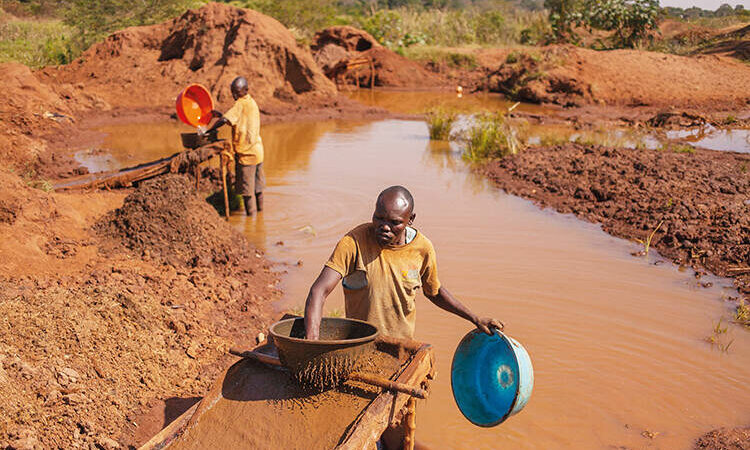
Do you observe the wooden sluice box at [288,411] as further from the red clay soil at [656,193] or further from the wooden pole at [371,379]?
the red clay soil at [656,193]

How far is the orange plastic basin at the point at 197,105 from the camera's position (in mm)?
8016

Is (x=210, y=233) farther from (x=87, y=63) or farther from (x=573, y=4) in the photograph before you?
(x=573, y=4)

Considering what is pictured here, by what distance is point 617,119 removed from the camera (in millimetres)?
16875

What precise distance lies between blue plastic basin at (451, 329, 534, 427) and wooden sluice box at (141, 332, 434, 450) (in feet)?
0.89

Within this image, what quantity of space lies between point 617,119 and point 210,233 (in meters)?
14.3

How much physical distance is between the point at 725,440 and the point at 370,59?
21.4m

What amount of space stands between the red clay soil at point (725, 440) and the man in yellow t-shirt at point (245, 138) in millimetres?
5184

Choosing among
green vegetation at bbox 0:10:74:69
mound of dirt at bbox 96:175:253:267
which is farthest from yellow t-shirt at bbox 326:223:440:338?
green vegetation at bbox 0:10:74:69

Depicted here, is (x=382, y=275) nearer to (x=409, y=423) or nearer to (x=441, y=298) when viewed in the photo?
(x=441, y=298)

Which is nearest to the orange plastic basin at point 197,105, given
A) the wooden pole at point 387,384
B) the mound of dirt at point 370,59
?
the wooden pole at point 387,384

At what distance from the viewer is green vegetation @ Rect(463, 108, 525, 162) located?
11.1 m

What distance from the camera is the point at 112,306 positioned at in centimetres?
382

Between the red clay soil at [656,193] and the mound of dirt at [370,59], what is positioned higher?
the mound of dirt at [370,59]

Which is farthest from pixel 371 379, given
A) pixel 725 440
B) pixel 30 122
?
pixel 30 122
